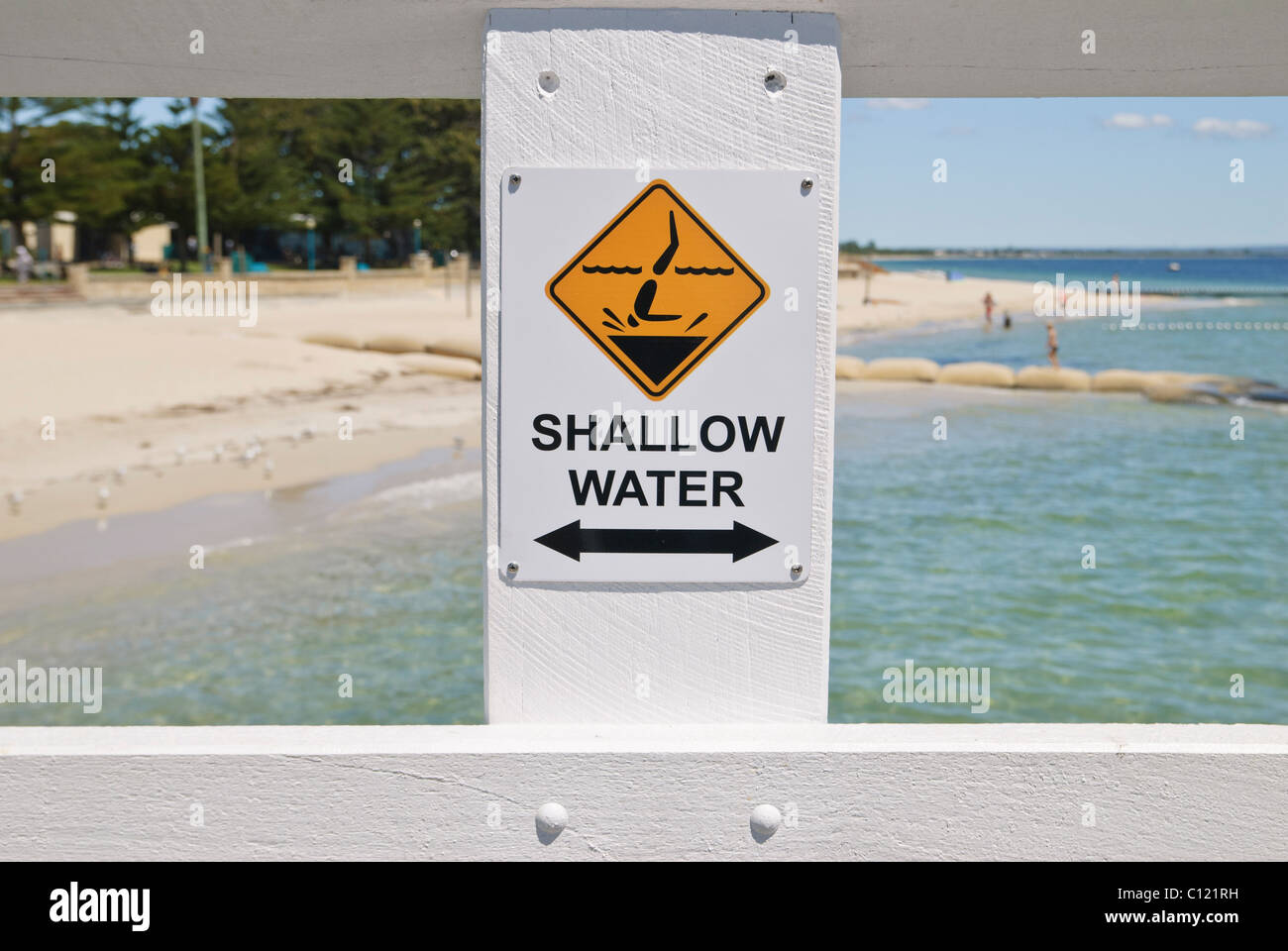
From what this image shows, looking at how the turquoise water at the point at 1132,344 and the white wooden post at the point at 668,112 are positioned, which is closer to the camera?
the white wooden post at the point at 668,112

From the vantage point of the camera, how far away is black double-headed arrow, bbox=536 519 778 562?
2088mm

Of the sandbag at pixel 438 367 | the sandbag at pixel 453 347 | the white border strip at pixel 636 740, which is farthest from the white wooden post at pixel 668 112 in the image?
the sandbag at pixel 453 347

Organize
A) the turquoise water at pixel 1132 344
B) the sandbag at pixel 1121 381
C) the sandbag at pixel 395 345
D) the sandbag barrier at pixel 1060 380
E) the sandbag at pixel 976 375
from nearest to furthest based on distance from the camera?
the sandbag at pixel 395 345
the sandbag at pixel 976 375
the sandbag barrier at pixel 1060 380
the sandbag at pixel 1121 381
the turquoise water at pixel 1132 344

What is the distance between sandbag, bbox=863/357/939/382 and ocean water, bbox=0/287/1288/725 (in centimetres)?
794

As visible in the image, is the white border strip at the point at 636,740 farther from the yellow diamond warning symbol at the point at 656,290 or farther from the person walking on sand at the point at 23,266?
the person walking on sand at the point at 23,266

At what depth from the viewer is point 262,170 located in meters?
40.5

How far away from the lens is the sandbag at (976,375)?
3569cm

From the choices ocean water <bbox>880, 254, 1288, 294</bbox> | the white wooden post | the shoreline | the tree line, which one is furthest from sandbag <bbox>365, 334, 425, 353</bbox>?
ocean water <bbox>880, 254, 1288, 294</bbox>

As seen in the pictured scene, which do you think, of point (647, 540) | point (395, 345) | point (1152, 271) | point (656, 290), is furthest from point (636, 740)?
point (1152, 271)

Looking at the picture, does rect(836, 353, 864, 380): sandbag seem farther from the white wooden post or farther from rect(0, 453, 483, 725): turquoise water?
the white wooden post

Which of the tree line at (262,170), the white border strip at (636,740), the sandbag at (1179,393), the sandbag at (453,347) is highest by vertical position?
the tree line at (262,170)

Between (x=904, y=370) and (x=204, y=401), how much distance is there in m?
21.3

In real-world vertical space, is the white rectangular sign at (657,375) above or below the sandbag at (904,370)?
below
